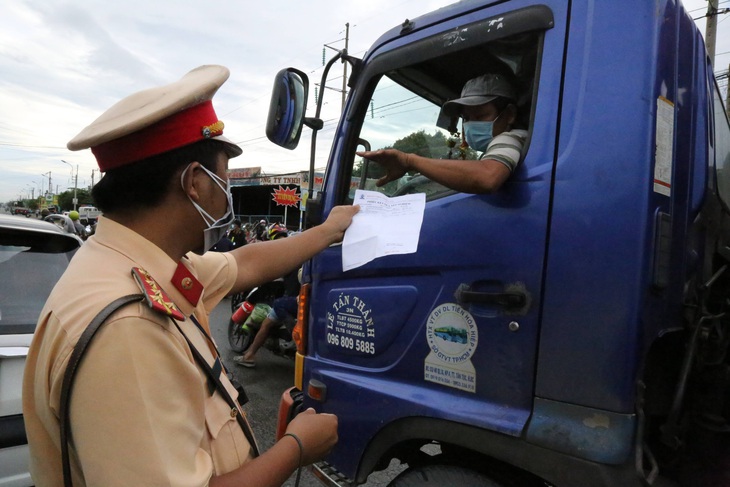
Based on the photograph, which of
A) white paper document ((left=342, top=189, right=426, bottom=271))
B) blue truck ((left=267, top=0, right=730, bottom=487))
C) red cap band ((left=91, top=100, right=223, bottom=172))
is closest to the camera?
red cap band ((left=91, top=100, right=223, bottom=172))

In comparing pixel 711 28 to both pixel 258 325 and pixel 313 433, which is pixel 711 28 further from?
pixel 313 433

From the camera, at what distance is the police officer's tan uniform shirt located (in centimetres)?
78

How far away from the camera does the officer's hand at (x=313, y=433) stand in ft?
3.85

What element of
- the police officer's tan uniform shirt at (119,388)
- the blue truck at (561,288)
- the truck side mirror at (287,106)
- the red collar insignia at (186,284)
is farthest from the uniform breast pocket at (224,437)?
the truck side mirror at (287,106)

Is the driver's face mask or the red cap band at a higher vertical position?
the red cap band

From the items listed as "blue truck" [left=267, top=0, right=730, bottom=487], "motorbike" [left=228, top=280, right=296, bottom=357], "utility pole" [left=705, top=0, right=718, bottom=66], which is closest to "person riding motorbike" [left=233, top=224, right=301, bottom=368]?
"motorbike" [left=228, top=280, right=296, bottom=357]

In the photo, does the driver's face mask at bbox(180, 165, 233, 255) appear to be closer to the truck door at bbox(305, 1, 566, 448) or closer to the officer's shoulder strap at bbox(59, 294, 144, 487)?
the officer's shoulder strap at bbox(59, 294, 144, 487)

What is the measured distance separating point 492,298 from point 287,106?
1.27 meters

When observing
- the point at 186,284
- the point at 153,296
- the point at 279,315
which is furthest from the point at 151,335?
the point at 279,315

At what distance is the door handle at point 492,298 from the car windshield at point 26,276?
2118 mm

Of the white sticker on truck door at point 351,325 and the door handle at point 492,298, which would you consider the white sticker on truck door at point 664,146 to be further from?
the white sticker on truck door at point 351,325

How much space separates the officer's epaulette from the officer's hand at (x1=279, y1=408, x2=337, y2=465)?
457mm

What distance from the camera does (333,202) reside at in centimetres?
209

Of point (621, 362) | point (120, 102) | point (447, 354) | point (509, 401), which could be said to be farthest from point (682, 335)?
point (120, 102)
